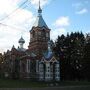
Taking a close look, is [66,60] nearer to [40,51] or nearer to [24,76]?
[40,51]

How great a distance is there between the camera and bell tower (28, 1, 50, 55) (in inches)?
2778

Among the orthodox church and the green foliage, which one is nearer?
the orthodox church

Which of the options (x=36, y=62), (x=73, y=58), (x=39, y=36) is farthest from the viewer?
(x=39, y=36)

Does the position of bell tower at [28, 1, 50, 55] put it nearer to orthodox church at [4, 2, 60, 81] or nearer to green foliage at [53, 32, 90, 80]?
orthodox church at [4, 2, 60, 81]

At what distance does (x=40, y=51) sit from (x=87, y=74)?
12516mm

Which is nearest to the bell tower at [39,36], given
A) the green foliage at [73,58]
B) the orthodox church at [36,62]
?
the orthodox church at [36,62]

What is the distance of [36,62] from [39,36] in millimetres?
8431

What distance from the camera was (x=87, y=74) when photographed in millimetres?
71125

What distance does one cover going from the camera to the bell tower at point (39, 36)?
70.6 meters

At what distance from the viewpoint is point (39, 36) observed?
2840 inches

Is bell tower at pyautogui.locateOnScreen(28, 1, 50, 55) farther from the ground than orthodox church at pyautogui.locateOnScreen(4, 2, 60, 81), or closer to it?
farther from the ground

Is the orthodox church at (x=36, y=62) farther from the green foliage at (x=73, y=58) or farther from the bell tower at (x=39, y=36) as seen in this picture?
the green foliage at (x=73, y=58)

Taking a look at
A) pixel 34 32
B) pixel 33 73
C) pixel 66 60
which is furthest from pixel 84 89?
pixel 34 32

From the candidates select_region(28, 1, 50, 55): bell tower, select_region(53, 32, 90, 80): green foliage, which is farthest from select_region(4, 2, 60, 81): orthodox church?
select_region(53, 32, 90, 80): green foliage
